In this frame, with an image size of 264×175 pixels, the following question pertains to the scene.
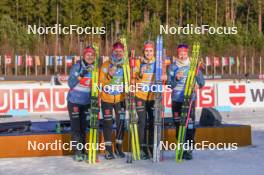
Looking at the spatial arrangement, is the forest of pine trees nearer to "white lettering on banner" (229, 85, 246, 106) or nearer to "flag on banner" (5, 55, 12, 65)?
"flag on banner" (5, 55, 12, 65)

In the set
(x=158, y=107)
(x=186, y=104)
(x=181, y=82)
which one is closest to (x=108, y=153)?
(x=158, y=107)

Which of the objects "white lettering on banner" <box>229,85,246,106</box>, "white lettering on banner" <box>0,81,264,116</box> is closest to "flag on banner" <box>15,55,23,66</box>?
"white lettering on banner" <box>0,81,264,116</box>

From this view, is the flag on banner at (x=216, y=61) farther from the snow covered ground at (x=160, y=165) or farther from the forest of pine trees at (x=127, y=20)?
the snow covered ground at (x=160, y=165)

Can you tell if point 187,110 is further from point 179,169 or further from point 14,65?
point 14,65

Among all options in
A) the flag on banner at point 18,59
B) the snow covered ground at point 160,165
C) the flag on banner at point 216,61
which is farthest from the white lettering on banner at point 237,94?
the flag on banner at point 216,61

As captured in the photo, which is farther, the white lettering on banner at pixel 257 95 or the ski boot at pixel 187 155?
the white lettering on banner at pixel 257 95

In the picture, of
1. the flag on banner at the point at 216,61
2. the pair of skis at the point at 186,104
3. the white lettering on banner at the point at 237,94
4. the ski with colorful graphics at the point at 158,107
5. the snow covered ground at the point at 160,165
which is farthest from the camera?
the flag on banner at the point at 216,61

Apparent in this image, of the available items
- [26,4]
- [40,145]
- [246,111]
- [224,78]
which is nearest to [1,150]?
[40,145]

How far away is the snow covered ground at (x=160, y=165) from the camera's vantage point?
29.0 feet

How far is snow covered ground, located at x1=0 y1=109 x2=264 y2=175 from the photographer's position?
8836 mm

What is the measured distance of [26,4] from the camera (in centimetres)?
5275

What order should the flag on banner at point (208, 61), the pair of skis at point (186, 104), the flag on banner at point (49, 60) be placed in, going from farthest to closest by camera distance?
the flag on banner at point (208, 61), the flag on banner at point (49, 60), the pair of skis at point (186, 104)

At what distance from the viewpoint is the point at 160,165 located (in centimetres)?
935

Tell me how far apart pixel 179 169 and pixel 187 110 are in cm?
123
